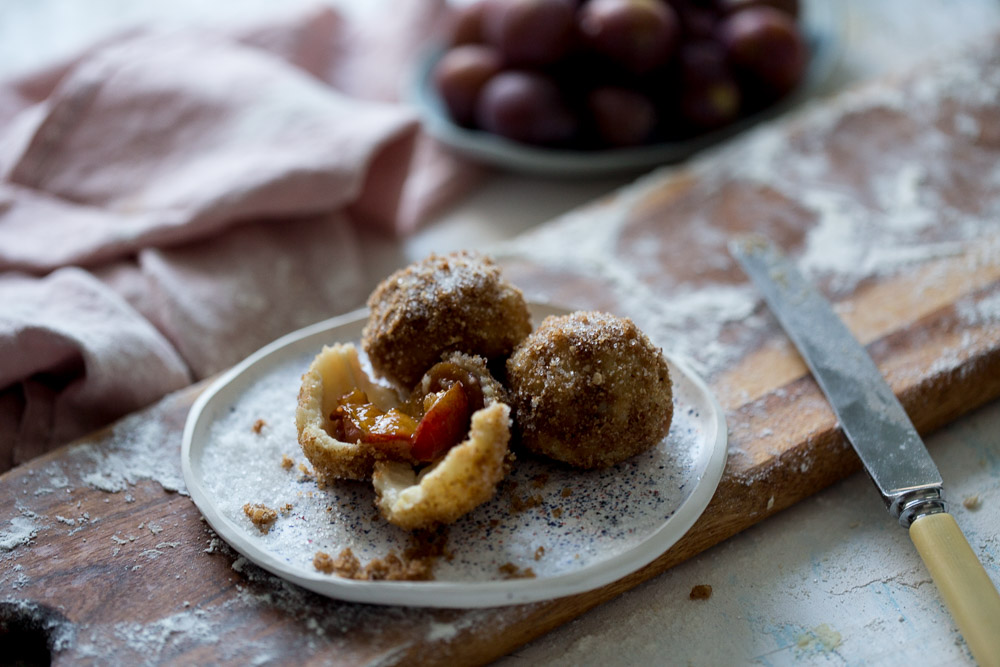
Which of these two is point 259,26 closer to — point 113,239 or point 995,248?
point 113,239

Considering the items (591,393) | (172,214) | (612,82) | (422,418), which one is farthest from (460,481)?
(612,82)

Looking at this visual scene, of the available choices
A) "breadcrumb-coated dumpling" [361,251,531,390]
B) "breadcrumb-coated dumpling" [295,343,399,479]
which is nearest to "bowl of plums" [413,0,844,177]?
"breadcrumb-coated dumpling" [361,251,531,390]

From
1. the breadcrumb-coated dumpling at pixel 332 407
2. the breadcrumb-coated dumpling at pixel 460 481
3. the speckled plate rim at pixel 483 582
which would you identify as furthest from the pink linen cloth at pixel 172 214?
the breadcrumb-coated dumpling at pixel 460 481

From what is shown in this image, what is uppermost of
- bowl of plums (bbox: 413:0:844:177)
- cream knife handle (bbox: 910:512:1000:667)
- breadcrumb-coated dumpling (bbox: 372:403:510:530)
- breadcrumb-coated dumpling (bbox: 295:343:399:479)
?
breadcrumb-coated dumpling (bbox: 295:343:399:479)

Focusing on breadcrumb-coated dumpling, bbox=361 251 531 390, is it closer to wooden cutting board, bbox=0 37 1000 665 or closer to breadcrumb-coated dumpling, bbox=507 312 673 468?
breadcrumb-coated dumpling, bbox=507 312 673 468

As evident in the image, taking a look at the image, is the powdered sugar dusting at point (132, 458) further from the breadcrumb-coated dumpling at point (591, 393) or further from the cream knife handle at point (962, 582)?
the cream knife handle at point (962, 582)
